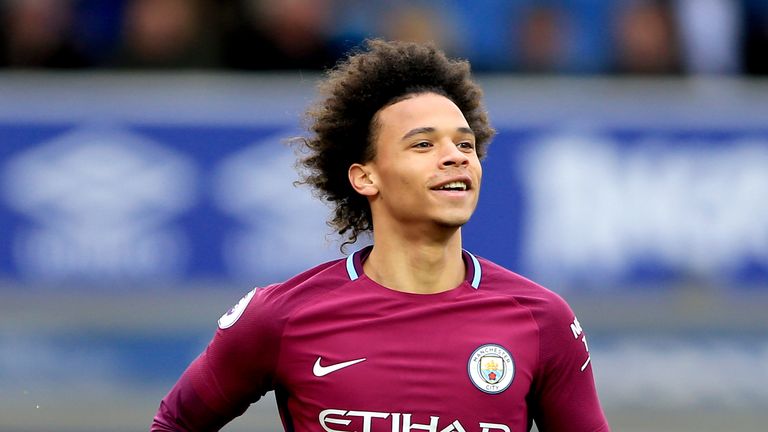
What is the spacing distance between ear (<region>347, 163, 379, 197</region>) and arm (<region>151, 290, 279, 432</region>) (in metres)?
0.47

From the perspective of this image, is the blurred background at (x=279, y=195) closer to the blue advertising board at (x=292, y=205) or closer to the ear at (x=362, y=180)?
the blue advertising board at (x=292, y=205)

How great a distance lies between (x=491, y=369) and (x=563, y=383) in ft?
0.76

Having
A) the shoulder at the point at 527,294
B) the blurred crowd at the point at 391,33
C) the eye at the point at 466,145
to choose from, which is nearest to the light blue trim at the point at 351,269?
the shoulder at the point at 527,294

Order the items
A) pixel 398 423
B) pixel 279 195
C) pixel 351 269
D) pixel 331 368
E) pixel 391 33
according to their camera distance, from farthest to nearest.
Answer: pixel 391 33 → pixel 279 195 → pixel 351 269 → pixel 331 368 → pixel 398 423

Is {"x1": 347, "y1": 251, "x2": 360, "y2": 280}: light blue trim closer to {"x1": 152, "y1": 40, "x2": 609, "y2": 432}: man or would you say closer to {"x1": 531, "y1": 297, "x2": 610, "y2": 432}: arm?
{"x1": 152, "y1": 40, "x2": 609, "y2": 432}: man

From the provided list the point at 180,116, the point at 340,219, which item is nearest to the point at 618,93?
the point at 180,116

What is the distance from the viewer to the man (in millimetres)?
4383

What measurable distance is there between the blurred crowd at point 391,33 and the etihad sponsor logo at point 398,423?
529 cm

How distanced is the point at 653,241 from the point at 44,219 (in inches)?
157

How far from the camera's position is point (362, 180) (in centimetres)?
481


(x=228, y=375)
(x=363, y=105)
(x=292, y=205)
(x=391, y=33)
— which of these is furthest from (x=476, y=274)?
(x=391, y=33)

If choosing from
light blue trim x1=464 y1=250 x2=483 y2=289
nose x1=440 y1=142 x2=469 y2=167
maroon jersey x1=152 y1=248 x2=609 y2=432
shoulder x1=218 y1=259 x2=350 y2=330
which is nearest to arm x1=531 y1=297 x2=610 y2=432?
maroon jersey x1=152 y1=248 x2=609 y2=432

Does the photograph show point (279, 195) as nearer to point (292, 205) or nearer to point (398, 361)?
point (292, 205)

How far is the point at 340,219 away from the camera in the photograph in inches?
200
